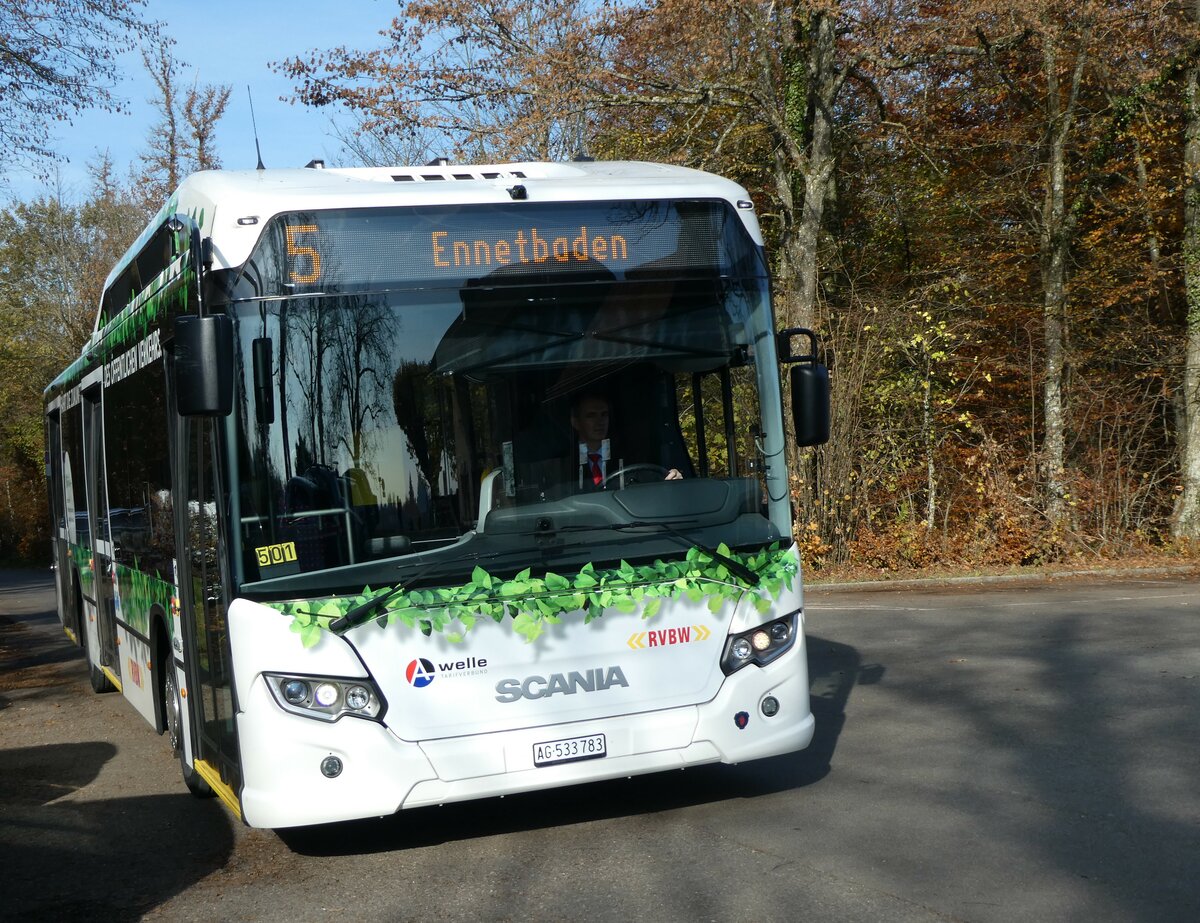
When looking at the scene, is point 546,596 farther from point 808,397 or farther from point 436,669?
point 808,397

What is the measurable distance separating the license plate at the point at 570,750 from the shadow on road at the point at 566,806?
2.47 ft

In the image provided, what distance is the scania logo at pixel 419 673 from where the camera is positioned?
5.90m

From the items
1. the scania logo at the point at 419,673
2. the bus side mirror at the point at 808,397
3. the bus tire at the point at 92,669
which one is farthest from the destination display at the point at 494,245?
the bus tire at the point at 92,669

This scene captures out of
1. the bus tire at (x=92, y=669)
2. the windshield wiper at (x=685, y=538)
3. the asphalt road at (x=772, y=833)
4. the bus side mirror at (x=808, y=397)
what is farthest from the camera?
the bus tire at (x=92, y=669)

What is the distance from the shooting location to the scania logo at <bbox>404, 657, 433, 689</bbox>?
5898 mm

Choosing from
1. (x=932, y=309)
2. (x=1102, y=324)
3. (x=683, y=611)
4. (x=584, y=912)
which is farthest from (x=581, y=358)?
(x=1102, y=324)

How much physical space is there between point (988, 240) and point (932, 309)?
3257 millimetres

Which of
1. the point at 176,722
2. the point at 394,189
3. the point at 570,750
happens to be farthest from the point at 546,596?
the point at 176,722

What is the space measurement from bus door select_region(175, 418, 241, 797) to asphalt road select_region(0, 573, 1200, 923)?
0.53 metres

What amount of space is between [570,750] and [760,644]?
105cm

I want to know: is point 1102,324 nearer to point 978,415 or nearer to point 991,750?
point 978,415

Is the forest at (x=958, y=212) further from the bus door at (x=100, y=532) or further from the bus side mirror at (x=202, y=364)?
the bus side mirror at (x=202, y=364)

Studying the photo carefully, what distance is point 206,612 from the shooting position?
21.5ft

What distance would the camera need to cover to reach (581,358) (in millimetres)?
→ 6258
